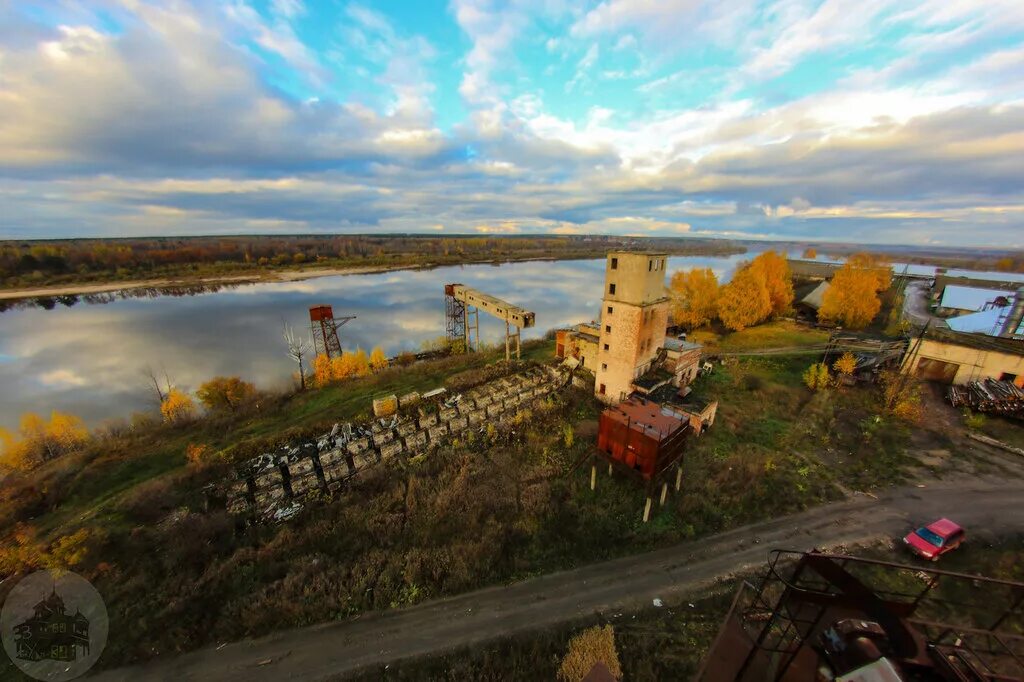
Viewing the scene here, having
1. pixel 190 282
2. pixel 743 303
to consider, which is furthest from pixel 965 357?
pixel 190 282

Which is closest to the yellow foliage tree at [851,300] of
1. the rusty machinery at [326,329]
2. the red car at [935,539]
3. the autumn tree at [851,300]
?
the autumn tree at [851,300]

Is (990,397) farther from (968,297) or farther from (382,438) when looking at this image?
(968,297)

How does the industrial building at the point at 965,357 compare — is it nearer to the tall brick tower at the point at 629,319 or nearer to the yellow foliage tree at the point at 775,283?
the yellow foliage tree at the point at 775,283

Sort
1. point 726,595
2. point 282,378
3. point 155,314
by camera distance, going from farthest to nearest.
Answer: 1. point 155,314
2. point 282,378
3. point 726,595

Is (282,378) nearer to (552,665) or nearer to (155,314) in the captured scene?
(552,665)

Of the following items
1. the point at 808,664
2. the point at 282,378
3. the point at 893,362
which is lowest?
the point at 282,378

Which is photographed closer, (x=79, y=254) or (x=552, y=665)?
(x=552, y=665)

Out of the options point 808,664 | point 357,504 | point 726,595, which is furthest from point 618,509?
point 357,504

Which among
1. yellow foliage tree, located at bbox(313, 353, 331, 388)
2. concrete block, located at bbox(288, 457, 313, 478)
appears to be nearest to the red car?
concrete block, located at bbox(288, 457, 313, 478)
